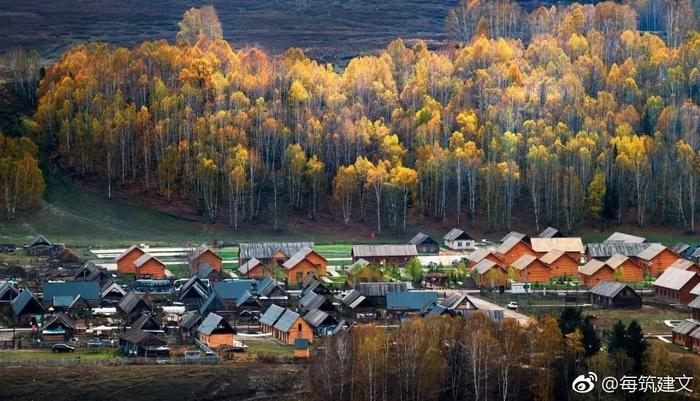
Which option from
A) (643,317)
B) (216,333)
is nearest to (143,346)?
(216,333)

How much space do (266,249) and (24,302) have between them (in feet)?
62.3

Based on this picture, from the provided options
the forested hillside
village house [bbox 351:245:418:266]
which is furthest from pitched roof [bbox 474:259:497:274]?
the forested hillside

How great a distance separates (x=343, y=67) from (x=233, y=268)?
43.7m

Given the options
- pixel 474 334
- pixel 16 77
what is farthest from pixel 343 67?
pixel 474 334

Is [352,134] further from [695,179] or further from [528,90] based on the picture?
[695,179]

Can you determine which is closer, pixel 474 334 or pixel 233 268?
pixel 474 334

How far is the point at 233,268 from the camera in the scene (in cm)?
8069

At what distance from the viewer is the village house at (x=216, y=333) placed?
2372 inches

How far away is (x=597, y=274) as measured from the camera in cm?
7700

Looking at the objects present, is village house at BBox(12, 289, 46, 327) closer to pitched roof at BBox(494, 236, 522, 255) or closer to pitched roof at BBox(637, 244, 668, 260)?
pitched roof at BBox(494, 236, 522, 255)

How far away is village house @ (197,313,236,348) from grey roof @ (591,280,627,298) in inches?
724

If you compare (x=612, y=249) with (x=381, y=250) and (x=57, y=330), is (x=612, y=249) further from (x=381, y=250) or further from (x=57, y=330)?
(x=57, y=330)

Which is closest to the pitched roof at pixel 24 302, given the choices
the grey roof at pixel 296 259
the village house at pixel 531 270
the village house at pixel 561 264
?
the grey roof at pixel 296 259

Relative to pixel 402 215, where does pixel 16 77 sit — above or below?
above
